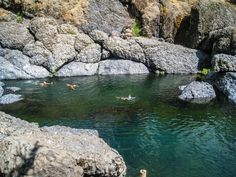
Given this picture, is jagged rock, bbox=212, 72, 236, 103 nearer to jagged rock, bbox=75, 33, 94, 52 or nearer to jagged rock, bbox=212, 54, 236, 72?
jagged rock, bbox=212, 54, 236, 72

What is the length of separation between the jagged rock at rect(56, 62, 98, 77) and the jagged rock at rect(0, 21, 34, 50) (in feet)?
15.5

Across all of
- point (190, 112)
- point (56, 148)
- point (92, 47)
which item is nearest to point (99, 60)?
point (92, 47)

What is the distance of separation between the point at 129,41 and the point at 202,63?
8.21 m

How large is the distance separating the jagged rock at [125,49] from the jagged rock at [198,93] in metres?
9.72

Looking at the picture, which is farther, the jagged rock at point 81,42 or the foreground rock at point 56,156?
the jagged rock at point 81,42

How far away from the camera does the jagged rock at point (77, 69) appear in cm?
4097

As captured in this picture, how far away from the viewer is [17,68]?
39.5m

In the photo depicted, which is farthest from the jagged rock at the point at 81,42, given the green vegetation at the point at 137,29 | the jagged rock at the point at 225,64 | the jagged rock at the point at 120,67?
the jagged rock at the point at 225,64

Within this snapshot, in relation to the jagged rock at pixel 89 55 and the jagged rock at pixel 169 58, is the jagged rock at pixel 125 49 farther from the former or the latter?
the jagged rock at pixel 89 55

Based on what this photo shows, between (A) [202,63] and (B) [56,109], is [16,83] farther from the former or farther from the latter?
(A) [202,63]

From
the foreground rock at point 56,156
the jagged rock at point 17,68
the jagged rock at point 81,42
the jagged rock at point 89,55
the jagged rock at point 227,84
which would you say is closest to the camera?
the foreground rock at point 56,156

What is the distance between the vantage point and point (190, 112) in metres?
29.8

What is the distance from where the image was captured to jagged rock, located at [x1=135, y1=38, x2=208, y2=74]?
4241cm

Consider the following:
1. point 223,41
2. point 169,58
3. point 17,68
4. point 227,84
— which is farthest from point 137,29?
point 227,84
